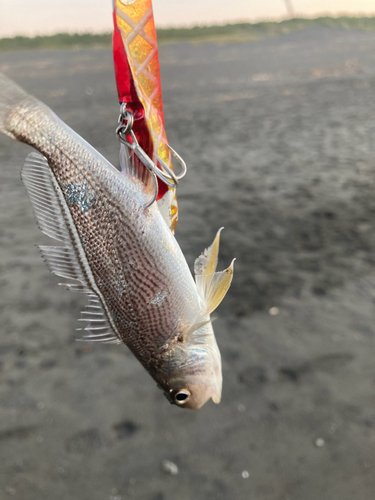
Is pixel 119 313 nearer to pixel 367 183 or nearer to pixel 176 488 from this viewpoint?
pixel 176 488

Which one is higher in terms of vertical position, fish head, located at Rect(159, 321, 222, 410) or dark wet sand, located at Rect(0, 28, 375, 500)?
fish head, located at Rect(159, 321, 222, 410)

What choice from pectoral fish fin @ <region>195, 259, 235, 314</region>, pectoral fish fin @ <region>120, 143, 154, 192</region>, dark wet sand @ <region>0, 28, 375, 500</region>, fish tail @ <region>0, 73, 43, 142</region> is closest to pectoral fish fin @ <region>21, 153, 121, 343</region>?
fish tail @ <region>0, 73, 43, 142</region>

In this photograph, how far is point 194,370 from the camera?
1625 millimetres

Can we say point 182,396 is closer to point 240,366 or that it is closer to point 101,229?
point 101,229

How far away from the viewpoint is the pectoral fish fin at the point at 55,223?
134cm

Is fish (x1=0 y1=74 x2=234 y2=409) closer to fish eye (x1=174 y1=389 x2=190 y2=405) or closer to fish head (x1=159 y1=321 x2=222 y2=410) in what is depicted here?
fish head (x1=159 y1=321 x2=222 y2=410)

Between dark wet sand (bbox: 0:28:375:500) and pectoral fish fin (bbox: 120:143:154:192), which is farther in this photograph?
dark wet sand (bbox: 0:28:375:500)

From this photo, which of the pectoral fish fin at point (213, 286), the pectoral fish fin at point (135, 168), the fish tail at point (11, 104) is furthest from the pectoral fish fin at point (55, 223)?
the pectoral fish fin at point (213, 286)

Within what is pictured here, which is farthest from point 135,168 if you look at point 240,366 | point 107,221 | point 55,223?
point 240,366

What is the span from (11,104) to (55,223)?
17.4 inches

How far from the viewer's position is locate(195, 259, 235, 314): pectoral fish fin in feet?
4.67

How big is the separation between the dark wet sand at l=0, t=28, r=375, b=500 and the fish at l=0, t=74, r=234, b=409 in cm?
286

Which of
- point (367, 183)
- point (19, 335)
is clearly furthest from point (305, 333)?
point (367, 183)

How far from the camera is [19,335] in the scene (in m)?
5.22
